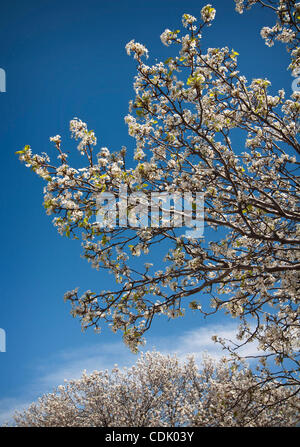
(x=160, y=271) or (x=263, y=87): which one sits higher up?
(x=263, y=87)

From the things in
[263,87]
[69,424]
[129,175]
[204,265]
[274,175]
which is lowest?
[69,424]

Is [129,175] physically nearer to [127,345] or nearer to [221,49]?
[127,345]

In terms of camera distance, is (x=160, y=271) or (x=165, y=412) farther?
(x=165, y=412)

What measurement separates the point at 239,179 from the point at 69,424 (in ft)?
83.4

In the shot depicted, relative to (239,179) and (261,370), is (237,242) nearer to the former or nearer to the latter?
(239,179)

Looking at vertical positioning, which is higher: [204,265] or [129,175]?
[129,175]

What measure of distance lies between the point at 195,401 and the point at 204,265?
21.2 m

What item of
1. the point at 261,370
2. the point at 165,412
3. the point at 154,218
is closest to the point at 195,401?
the point at 165,412

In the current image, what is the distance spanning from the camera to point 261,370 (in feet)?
24.5

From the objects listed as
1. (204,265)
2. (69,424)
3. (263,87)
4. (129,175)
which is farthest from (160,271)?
(69,424)

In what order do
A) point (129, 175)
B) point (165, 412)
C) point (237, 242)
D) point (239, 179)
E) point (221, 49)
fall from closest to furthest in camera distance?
point (129, 175)
point (239, 179)
point (221, 49)
point (237, 242)
point (165, 412)

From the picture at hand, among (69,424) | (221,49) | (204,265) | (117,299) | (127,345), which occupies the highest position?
(221,49)

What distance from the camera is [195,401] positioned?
23406mm

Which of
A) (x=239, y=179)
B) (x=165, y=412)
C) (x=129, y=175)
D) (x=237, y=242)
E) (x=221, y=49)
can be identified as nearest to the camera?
(x=129, y=175)
